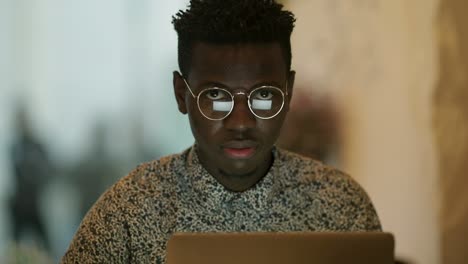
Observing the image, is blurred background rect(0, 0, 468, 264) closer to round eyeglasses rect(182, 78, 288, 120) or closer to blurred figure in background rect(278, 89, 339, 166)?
blurred figure in background rect(278, 89, 339, 166)

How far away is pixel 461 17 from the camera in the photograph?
91.9 inches

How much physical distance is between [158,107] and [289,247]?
173 cm

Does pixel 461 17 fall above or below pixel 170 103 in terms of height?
above

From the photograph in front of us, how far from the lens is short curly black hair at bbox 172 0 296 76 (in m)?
1.33

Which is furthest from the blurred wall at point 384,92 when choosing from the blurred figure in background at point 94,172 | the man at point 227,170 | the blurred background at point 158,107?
the man at point 227,170

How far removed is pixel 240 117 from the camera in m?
1.31

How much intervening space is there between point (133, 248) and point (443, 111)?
1386mm

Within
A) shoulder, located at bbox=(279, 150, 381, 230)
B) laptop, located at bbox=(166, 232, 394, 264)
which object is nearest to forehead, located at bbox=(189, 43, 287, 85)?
shoulder, located at bbox=(279, 150, 381, 230)

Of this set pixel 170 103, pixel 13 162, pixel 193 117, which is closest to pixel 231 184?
pixel 193 117

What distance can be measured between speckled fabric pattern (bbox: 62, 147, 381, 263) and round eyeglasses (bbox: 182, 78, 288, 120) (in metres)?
→ 0.16

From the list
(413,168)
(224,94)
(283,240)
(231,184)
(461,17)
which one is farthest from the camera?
(413,168)

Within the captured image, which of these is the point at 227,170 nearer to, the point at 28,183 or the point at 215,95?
the point at 215,95

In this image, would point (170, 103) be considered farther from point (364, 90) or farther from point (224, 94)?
point (224, 94)

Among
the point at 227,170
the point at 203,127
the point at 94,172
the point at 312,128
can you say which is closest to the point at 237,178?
the point at 227,170
